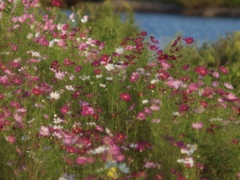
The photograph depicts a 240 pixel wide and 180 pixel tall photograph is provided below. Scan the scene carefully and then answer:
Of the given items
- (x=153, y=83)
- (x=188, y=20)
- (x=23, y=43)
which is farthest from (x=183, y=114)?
(x=188, y=20)

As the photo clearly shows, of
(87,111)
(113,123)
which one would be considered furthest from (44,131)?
(113,123)

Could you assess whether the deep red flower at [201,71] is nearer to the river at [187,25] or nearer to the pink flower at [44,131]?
the pink flower at [44,131]

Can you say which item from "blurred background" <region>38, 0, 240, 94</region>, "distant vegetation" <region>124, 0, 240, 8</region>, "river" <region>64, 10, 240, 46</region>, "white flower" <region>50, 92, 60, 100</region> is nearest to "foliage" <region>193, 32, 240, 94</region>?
"blurred background" <region>38, 0, 240, 94</region>

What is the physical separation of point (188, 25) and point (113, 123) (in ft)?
59.2

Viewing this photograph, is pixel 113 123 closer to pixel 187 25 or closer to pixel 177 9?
pixel 187 25

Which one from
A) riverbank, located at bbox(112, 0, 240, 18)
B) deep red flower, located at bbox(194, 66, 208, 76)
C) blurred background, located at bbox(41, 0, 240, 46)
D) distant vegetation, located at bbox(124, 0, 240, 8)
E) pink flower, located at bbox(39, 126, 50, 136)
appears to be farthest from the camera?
distant vegetation, located at bbox(124, 0, 240, 8)

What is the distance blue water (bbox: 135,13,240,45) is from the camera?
20.0 meters

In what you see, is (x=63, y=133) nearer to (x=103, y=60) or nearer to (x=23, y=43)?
(x=103, y=60)

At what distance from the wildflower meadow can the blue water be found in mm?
13374

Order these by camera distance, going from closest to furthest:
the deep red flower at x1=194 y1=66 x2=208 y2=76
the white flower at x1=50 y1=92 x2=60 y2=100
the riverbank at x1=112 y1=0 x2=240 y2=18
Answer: the deep red flower at x1=194 y1=66 x2=208 y2=76
the white flower at x1=50 y1=92 x2=60 y2=100
the riverbank at x1=112 y1=0 x2=240 y2=18

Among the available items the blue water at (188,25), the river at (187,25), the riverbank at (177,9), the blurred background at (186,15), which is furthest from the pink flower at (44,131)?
the riverbank at (177,9)

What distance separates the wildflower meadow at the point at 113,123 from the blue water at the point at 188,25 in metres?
13.4

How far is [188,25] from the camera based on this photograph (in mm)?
22781

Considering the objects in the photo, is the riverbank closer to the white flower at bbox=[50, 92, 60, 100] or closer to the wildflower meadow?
the wildflower meadow
